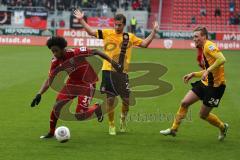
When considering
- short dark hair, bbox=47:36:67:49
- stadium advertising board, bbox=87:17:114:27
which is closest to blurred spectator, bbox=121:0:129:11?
stadium advertising board, bbox=87:17:114:27

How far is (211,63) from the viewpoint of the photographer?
10.3m

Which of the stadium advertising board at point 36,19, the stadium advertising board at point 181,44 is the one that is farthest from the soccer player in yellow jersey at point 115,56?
the stadium advertising board at point 36,19

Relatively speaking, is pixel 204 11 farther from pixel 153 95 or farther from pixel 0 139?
pixel 0 139

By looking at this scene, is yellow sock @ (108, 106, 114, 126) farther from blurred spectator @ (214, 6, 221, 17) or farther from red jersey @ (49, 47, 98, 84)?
blurred spectator @ (214, 6, 221, 17)

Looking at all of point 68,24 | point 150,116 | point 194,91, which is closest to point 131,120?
point 150,116

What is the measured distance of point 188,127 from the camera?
12.2 m

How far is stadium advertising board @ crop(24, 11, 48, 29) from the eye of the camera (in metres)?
45.8

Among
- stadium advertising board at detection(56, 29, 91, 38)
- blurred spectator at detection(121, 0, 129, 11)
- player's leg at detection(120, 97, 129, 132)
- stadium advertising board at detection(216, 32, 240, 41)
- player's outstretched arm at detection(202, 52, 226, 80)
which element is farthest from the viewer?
blurred spectator at detection(121, 0, 129, 11)

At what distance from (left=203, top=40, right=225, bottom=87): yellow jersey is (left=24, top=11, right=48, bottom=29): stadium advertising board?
36144 mm

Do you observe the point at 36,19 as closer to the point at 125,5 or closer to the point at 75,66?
the point at 125,5

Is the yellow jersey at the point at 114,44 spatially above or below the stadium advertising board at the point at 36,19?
above

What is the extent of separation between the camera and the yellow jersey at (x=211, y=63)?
10.1m

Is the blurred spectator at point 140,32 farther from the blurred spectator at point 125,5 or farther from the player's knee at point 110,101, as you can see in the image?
the player's knee at point 110,101

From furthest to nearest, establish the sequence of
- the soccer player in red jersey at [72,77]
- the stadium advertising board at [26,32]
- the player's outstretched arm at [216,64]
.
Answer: the stadium advertising board at [26,32] < the soccer player in red jersey at [72,77] < the player's outstretched arm at [216,64]
